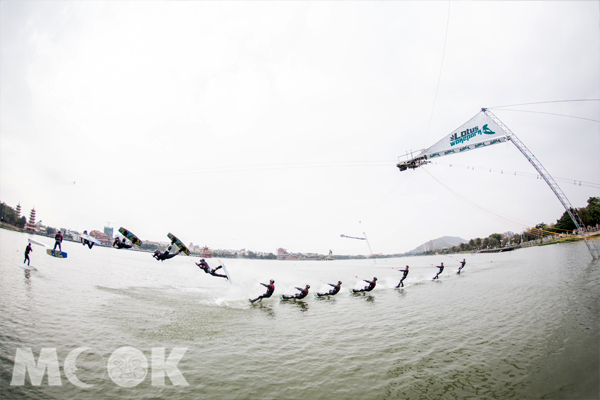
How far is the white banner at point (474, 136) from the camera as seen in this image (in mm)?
20422

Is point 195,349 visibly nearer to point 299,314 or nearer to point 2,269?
point 299,314

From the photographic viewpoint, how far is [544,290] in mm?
22406

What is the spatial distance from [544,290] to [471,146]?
15733 millimetres

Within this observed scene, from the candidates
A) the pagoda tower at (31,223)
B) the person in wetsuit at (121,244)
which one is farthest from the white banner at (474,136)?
the pagoda tower at (31,223)

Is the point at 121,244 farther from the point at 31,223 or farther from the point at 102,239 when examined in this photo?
the point at 31,223

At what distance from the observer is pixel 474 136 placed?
2061 cm

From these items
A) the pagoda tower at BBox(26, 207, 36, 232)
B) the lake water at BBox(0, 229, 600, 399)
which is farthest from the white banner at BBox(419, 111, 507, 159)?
the pagoda tower at BBox(26, 207, 36, 232)

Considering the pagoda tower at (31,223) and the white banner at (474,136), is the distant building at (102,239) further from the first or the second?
the pagoda tower at (31,223)
